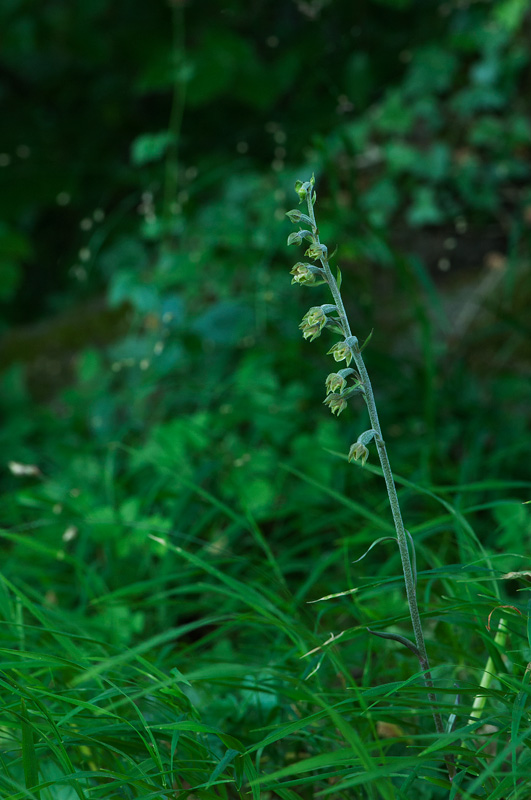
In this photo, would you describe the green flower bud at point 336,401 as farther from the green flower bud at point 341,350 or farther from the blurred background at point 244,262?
the blurred background at point 244,262

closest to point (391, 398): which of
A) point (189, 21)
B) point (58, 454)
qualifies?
point (58, 454)

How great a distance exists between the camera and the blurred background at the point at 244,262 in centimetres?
190

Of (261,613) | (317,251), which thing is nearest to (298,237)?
(317,251)

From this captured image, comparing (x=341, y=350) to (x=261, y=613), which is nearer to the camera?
(x=341, y=350)

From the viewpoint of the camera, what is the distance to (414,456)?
2021 millimetres

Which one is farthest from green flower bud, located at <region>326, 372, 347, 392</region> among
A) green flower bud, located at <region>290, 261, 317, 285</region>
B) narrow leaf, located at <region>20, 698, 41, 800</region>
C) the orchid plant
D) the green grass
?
narrow leaf, located at <region>20, 698, 41, 800</region>

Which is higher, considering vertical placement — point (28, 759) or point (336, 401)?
point (336, 401)

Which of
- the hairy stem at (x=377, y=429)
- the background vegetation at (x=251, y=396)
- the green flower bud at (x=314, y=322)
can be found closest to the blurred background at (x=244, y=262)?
the background vegetation at (x=251, y=396)

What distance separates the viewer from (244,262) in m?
2.29

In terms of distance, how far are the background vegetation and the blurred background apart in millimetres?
12

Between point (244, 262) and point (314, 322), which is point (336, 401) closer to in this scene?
point (314, 322)

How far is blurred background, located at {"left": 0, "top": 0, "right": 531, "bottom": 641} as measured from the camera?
74.8 inches

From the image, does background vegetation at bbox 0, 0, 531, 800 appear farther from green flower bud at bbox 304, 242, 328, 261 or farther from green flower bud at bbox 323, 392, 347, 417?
green flower bud at bbox 304, 242, 328, 261

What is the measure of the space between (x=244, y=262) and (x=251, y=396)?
429 millimetres
